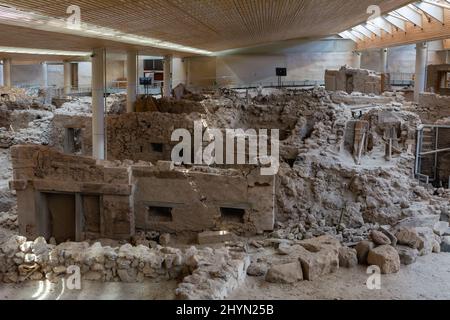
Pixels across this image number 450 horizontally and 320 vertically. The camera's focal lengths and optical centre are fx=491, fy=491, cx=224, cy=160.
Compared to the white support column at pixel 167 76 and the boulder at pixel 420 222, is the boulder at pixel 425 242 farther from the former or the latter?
the white support column at pixel 167 76

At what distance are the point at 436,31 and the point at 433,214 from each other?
11.3 meters

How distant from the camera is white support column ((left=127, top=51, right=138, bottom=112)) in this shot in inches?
781

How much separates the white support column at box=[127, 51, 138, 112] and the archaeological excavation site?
9 cm

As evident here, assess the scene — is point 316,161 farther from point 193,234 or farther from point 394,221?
point 193,234

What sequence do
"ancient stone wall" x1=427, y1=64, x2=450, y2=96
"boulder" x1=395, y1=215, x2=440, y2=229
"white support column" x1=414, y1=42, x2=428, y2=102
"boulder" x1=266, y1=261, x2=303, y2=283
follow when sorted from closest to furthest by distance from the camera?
"boulder" x1=266, y1=261, x2=303, y2=283 < "boulder" x1=395, y1=215, x2=440, y2=229 < "white support column" x1=414, y1=42, x2=428, y2=102 < "ancient stone wall" x1=427, y1=64, x2=450, y2=96

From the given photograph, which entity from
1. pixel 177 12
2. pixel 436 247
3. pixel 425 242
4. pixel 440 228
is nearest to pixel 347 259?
pixel 425 242

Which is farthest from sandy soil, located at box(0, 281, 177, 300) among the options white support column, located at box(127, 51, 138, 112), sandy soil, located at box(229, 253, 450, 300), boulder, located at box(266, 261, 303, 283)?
white support column, located at box(127, 51, 138, 112)

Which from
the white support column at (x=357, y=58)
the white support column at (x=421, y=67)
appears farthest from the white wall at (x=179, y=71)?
the white support column at (x=421, y=67)

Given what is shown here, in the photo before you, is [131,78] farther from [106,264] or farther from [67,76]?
[67,76]

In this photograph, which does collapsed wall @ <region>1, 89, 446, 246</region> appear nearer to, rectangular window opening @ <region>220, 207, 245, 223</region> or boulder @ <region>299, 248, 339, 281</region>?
rectangular window opening @ <region>220, 207, 245, 223</region>

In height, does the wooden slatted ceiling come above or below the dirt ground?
above

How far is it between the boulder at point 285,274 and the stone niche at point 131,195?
3.55m

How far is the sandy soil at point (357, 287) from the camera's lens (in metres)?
6.65

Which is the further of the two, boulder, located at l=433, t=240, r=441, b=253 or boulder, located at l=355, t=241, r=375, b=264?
boulder, located at l=433, t=240, r=441, b=253
